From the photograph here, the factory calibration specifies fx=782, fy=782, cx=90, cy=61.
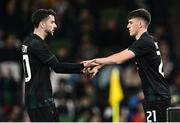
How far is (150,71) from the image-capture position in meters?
10.2

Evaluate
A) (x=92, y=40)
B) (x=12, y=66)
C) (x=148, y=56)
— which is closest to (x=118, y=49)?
(x=92, y=40)

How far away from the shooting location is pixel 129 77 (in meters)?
16.5

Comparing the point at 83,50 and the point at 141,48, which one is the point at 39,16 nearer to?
the point at 141,48

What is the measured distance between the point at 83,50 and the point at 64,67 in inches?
260

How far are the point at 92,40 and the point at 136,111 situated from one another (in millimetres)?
3272

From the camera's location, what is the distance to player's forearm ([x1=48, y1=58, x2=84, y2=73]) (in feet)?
34.1

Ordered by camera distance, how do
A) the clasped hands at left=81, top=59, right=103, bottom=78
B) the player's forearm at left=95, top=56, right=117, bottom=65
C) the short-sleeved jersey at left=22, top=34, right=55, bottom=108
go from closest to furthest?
the short-sleeved jersey at left=22, top=34, right=55, bottom=108, the player's forearm at left=95, top=56, right=117, bottom=65, the clasped hands at left=81, top=59, right=103, bottom=78

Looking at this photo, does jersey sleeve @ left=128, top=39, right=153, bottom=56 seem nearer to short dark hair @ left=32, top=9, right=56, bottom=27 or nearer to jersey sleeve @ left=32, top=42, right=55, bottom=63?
jersey sleeve @ left=32, top=42, right=55, bottom=63

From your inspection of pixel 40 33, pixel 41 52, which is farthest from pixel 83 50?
pixel 41 52

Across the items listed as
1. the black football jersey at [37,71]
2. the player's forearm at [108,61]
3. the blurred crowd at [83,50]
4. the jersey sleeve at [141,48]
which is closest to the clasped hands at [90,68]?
the player's forearm at [108,61]

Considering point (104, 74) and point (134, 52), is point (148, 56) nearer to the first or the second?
point (134, 52)

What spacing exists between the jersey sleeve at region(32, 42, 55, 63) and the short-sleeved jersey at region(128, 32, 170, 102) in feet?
3.64

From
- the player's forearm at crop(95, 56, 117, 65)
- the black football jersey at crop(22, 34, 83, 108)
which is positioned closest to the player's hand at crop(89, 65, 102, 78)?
the player's forearm at crop(95, 56, 117, 65)

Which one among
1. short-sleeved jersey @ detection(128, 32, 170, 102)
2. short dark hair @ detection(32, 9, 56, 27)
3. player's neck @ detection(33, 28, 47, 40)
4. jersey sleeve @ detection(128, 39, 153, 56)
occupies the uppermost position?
short dark hair @ detection(32, 9, 56, 27)
